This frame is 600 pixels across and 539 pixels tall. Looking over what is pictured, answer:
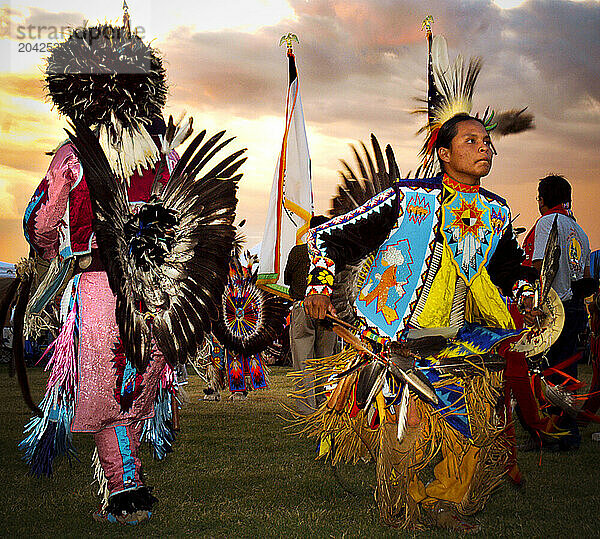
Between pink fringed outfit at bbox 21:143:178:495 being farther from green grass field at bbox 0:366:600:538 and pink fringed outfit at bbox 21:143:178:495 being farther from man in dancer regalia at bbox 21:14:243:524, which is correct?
green grass field at bbox 0:366:600:538

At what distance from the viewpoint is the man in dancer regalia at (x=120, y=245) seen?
9.09 ft

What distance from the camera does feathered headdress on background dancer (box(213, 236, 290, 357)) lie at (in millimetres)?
6500

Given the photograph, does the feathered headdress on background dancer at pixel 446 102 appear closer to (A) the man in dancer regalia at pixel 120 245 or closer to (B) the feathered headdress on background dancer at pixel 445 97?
(B) the feathered headdress on background dancer at pixel 445 97

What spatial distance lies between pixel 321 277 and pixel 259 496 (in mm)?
1220

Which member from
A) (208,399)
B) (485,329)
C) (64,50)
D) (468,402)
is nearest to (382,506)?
(468,402)

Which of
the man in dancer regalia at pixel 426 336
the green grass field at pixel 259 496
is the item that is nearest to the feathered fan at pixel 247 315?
the green grass field at pixel 259 496

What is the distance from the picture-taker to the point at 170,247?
2922 mm

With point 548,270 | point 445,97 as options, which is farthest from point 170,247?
point 548,270

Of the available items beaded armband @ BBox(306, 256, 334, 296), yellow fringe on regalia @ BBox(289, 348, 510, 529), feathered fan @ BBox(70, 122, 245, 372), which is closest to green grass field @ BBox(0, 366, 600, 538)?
yellow fringe on regalia @ BBox(289, 348, 510, 529)

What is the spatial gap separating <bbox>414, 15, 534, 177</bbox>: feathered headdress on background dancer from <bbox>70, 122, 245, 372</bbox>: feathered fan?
35.1 inches

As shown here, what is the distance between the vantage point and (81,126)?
2.66 metres

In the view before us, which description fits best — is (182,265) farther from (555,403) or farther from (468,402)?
(555,403)

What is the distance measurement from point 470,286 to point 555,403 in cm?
70

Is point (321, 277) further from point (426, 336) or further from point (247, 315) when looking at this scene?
point (247, 315)
